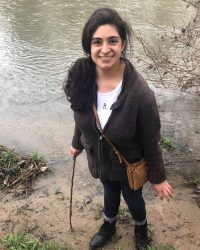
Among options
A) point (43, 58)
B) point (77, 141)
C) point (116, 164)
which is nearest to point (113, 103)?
point (116, 164)

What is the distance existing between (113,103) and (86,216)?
148cm

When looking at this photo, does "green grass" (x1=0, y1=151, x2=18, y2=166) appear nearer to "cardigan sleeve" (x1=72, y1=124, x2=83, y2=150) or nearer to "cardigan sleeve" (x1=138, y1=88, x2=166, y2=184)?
"cardigan sleeve" (x1=72, y1=124, x2=83, y2=150)

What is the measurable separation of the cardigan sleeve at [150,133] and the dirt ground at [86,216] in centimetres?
87

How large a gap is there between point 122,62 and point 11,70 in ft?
15.0

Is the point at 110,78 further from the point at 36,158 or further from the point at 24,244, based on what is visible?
the point at 36,158

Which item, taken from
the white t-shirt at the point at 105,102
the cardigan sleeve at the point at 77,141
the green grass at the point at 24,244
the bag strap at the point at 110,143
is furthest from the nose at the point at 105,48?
the green grass at the point at 24,244

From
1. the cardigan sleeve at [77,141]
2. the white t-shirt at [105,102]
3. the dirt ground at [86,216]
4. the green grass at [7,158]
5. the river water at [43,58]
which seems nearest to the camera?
the white t-shirt at [105,102]

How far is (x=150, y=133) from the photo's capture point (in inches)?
Result: 95.4

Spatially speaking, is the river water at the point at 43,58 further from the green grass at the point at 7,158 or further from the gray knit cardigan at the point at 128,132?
the gray knit cardigan at the point at 128,132

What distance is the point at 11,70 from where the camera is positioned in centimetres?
670

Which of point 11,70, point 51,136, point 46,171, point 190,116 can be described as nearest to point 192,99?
point 190,116

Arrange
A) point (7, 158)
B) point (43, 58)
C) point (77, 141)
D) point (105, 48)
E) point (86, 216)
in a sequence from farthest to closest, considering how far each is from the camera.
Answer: point (43, 58) < point (7, 158) < point (86, 216) < point (77, 141) < point (105, 48)

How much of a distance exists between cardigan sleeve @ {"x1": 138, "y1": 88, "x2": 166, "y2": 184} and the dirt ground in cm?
87

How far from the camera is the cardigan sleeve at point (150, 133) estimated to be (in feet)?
7.61
